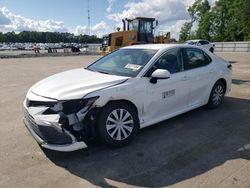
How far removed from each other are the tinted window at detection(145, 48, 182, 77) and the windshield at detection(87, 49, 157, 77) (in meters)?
0.17

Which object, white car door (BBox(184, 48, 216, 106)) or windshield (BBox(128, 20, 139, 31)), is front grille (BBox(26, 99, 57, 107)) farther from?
windshield (BBox(128, 20, 139, 31))

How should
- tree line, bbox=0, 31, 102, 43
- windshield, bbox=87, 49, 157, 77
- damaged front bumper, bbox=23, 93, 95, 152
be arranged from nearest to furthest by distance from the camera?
damaged front bumper, bbox=23, 93, 95, 152
windshield, bbox=87, 49, 157, 77
tree line, bbox=0, 31, 102, 43

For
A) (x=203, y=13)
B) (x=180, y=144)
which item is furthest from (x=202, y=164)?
(x=203, y=13)

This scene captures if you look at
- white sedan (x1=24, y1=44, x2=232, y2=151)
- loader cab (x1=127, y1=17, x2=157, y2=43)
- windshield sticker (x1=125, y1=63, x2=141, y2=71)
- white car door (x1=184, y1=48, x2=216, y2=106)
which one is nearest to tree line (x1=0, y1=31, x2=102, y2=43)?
loader cab (x1=127, y1=17, x2=157, y2=43)

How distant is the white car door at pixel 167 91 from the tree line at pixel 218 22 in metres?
46.7

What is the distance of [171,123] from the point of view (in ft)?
16.6

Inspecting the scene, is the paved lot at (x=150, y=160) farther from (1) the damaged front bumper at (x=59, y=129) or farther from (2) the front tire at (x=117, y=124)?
(1) the damaged front bumper at (x=59, y=129)

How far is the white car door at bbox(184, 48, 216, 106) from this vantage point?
5109 mm

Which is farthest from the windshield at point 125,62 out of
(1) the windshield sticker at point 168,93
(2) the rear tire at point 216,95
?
(2) the rear tire at point 216,95

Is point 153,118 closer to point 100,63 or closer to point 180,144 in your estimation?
point 180,144

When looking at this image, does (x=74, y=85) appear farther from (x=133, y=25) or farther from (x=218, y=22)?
(x=218, y=22)

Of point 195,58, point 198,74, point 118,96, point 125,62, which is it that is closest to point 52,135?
point 118,96

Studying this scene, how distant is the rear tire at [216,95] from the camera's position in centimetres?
578

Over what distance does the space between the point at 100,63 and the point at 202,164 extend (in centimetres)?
280
